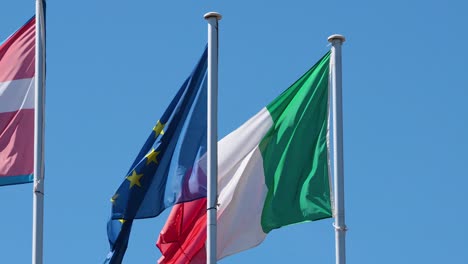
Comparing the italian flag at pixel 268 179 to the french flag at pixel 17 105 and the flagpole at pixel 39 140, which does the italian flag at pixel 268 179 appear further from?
the french flag at pixel 17 105

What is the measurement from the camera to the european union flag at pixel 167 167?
26875mm

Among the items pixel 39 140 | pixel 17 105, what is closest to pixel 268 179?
pixel 39 140

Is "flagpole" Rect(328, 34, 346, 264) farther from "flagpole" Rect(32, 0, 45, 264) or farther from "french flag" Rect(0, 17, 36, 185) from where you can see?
"french flag" Rect(0, 17, 36, 185)

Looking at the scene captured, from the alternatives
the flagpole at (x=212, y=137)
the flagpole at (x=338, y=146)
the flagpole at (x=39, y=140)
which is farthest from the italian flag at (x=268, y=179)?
the flagpole at (x=39, y=140)

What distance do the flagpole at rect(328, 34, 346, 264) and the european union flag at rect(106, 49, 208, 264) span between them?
2175 millimetres

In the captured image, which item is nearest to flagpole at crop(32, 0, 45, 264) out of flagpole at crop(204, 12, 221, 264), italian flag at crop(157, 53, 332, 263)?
italian flag at crop(157, 53, 332, 263)

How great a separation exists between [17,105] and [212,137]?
3686 millimetres

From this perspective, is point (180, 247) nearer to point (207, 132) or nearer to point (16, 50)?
point (207, 132)

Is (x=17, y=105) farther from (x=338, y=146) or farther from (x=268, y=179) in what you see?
(x=338, y=146)

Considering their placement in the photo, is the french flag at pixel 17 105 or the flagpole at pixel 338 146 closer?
the flagpole at pixel 338 146

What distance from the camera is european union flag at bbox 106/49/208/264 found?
88.2 feet

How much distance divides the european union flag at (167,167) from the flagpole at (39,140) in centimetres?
121

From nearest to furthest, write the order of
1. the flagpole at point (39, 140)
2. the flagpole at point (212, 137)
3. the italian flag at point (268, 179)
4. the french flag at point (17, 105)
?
1. the flagpole at point (212, 137)
2. the flagpole at point (39, 140)
3. the italian flag at point (268, 179)
4. the french flag at point (17, 105)

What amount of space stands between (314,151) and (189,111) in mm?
2187
